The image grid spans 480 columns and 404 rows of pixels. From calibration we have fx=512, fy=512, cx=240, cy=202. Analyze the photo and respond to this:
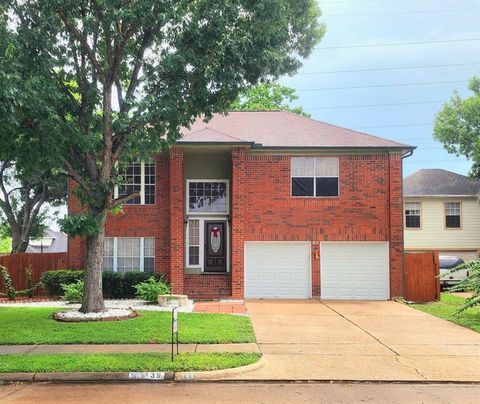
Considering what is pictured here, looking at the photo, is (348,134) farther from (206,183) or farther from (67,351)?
(67,351)

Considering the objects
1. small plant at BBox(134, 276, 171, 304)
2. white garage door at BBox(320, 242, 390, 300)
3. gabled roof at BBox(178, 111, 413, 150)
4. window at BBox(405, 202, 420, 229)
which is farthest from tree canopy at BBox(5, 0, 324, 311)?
window at BBox(405, 202, 420, 229)

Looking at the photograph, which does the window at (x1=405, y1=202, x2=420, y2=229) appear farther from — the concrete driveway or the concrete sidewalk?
the concrete sidewalk

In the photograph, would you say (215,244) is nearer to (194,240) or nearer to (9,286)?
(194,240)

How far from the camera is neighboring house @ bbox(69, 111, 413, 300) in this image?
60.9ft

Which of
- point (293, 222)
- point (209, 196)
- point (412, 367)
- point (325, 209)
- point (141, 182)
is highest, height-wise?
point (141, 182)

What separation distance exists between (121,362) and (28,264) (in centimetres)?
1236

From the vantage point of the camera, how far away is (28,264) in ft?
62.9

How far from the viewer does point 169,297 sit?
15898mm

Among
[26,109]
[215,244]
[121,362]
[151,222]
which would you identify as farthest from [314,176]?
[121,362]

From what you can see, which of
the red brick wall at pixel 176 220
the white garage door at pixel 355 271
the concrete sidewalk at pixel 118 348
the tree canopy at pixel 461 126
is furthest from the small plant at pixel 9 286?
A: the tree canopy at pixel 461 126

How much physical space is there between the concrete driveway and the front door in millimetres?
4069

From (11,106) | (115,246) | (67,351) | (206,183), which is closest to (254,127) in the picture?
(206,183)

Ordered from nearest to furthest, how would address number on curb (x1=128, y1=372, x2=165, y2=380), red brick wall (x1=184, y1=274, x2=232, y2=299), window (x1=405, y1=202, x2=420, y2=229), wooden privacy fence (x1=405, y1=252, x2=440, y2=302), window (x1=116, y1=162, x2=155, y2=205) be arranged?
1. address number on curb (x1=128, y1=372, x2=165, y2=380)
2. red brick wall (x1=184, y1=274, x2=232, y2=299)
3. wooden privacy fence (x1=405, y1=252, x2=440, y2=302)
4. window (x1=116, y1=162, x2=155, y2=205)
5. window (x1=405, y1=202, x2=420, y2=229)

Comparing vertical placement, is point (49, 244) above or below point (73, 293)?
above
